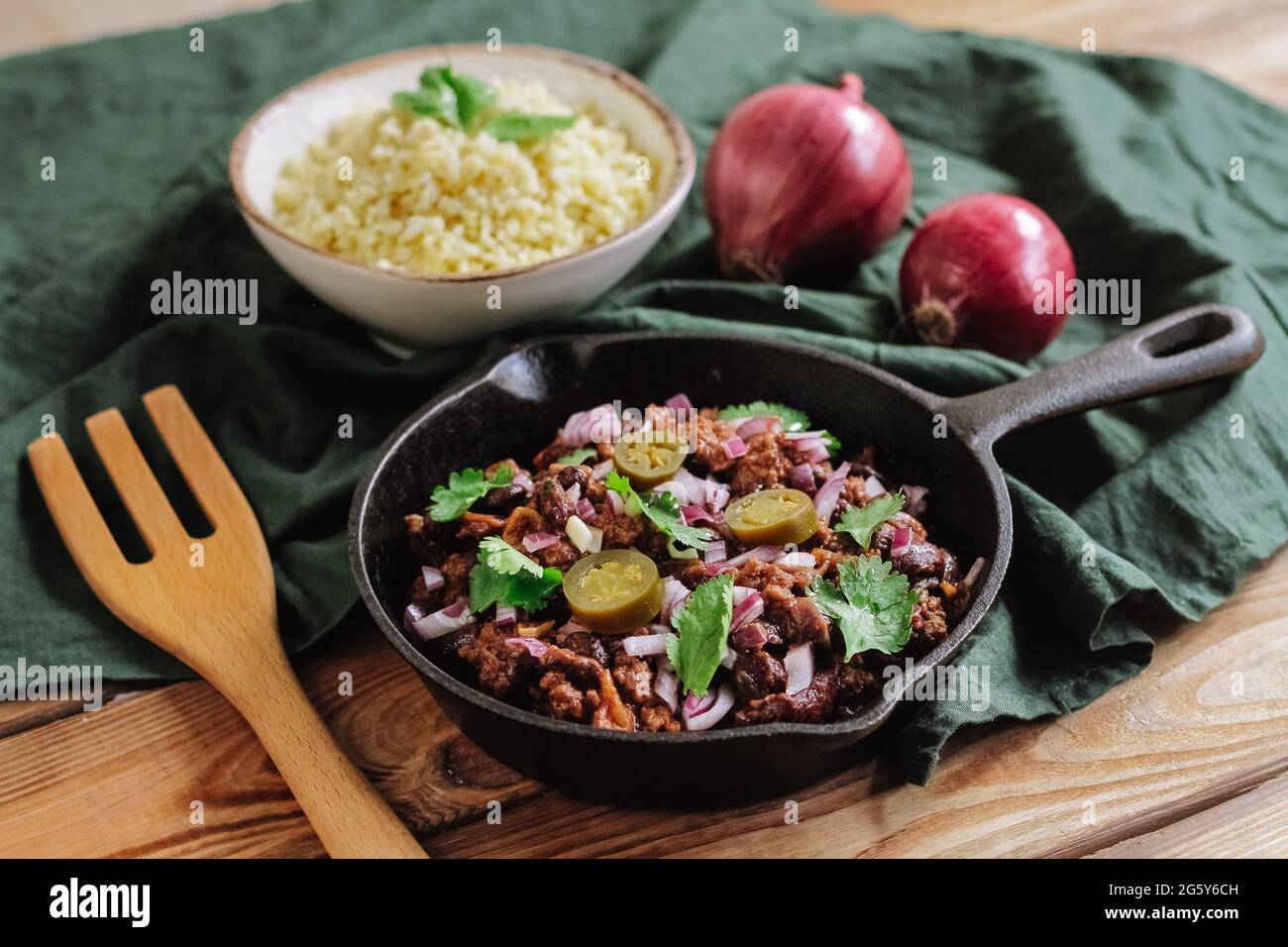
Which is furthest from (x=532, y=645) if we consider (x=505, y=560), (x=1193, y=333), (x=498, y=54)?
(x=498, y=54)

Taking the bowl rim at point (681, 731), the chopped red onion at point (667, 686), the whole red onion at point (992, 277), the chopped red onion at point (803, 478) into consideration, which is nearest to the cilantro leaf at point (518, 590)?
the bowl rim at point (681, 731)

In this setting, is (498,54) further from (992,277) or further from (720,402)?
(992,277)

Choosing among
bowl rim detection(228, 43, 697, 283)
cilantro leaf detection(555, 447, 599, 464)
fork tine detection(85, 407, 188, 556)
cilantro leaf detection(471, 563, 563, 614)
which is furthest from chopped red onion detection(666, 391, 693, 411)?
fork tine detection(85, 407, 188, 556)

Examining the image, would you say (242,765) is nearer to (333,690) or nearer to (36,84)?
(333,690)

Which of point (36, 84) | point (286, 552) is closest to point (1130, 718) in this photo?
point (286, 552)

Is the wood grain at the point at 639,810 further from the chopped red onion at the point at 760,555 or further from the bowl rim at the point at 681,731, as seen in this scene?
the chopped red onion at the point at 760,555
